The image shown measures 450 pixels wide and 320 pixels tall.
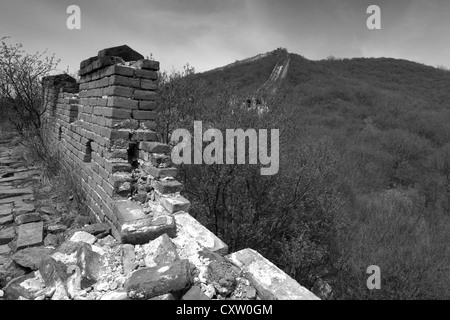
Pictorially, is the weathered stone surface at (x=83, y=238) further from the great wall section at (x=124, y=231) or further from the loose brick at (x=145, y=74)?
the loose brick at (x=145, y=74)

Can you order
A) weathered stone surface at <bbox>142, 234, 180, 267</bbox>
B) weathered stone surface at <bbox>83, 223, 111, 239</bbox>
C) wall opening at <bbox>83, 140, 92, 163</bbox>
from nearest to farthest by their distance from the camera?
weathered stone surface at <bbox>142, 234, 180, 267</bbox> < weathered stone surface at <bbox>83, 223, 111, 239</bbox> < wall opening at <bbox>83, 140, 92, 163</bbox>

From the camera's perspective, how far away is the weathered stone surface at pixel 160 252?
170 centimetres

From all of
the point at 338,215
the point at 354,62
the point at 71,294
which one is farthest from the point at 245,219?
the point at 354,62

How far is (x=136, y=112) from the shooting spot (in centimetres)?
290

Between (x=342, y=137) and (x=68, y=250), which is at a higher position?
(x=342, y=137)

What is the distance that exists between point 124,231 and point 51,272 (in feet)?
1.59

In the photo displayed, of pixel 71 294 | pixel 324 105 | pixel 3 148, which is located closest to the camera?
pixel 71 294

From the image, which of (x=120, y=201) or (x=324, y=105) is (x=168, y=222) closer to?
(x=120, y=201)

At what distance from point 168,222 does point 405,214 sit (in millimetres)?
5694

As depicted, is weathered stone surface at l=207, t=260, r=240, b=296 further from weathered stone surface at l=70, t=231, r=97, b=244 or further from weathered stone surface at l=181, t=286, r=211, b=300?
weathered stone surface at l=70, t=231, r=97, b=244

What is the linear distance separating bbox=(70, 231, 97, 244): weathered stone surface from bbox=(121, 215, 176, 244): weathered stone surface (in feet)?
1.21

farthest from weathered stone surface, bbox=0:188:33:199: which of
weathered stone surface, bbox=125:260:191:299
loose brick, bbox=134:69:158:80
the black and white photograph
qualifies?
weathered stone surface, bbox=125:260:191:299

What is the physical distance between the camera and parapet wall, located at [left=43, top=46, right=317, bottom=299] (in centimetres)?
199

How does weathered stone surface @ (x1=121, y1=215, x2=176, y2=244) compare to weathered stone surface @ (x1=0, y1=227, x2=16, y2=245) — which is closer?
weathered stone surface @ (x1=121, y1=215, x2=176, y2=244)
